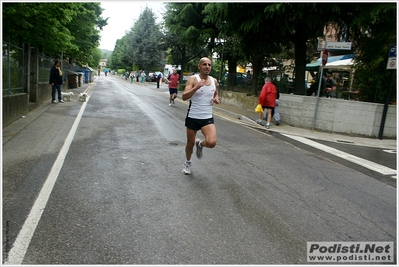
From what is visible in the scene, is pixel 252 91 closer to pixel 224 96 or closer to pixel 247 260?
pixel 224 96

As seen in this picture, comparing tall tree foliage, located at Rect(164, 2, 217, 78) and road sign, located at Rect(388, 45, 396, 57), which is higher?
tall tree foliage, located at Rect(164, 2, 217, 78)

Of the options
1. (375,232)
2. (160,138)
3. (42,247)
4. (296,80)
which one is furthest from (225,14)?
(42,247)

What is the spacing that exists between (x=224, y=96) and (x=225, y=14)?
28.3ft

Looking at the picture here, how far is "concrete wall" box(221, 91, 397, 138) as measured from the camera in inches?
461

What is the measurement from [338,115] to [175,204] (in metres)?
9.60

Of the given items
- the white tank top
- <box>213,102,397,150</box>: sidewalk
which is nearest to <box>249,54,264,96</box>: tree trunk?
<box>213,102,397,150</box>: sidewalk

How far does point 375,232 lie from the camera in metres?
3.91

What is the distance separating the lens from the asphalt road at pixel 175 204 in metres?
3.23

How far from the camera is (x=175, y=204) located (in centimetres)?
433

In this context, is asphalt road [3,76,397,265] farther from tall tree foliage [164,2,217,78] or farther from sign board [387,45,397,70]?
tall tree foliage [164,2,217,78]

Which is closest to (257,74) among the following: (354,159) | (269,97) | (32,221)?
(269,97)

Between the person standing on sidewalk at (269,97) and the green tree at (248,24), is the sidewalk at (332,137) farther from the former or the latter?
the green tree at (248,24)

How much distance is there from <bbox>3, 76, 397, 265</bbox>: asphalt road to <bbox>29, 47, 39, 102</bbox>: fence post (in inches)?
252

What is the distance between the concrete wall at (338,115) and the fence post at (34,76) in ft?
32.1
